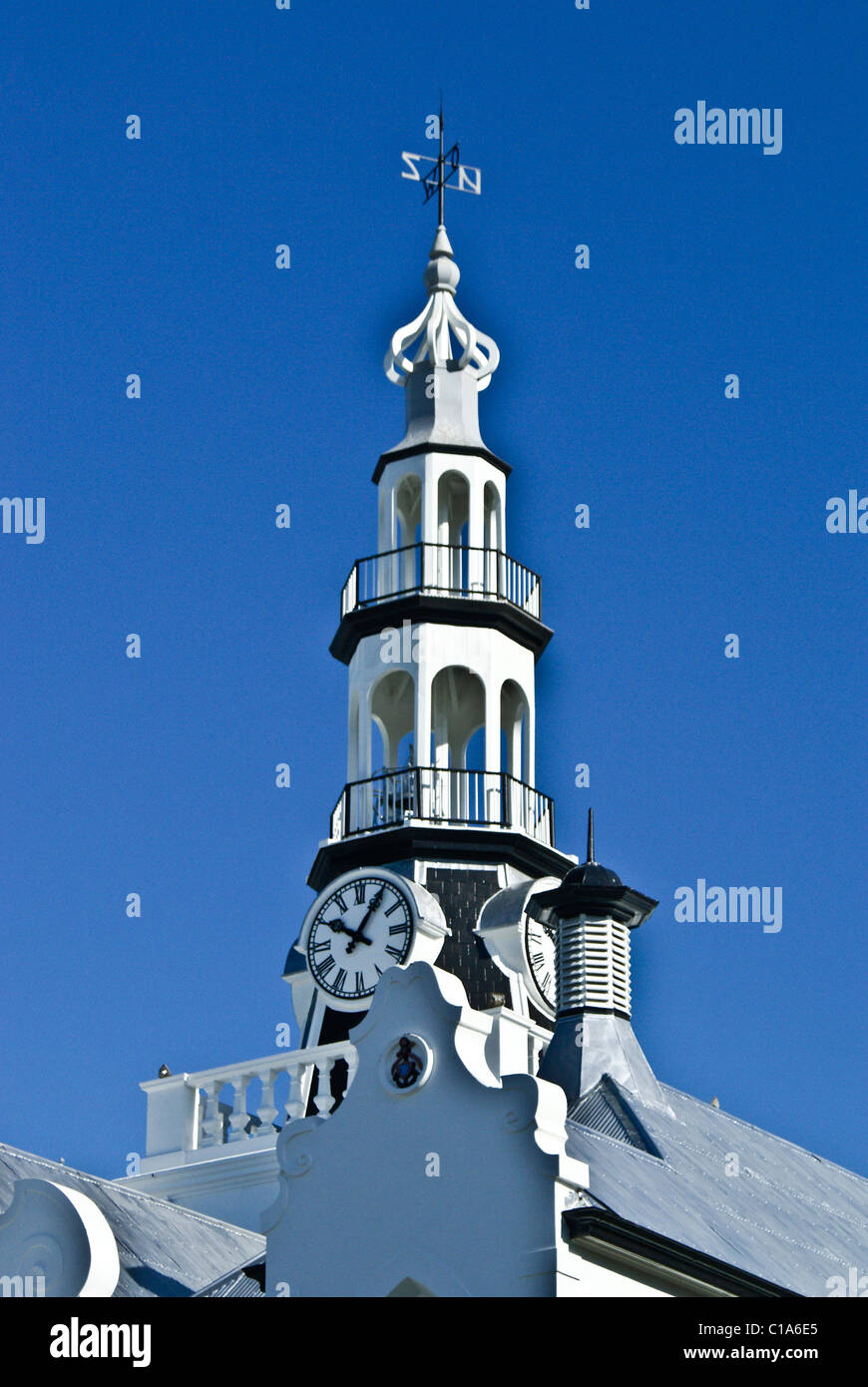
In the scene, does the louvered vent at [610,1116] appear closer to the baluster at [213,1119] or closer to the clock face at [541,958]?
the clock face at [541,958]

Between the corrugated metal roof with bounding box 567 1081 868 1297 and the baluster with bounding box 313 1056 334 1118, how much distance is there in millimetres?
3372

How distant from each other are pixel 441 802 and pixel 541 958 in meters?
3.82

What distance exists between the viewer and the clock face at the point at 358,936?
4616cm

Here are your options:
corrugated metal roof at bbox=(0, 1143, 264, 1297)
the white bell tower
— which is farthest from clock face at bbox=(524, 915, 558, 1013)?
corrugated metal roof at bbox=(0, 1143, 264, 1297)

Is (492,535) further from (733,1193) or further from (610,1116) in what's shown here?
(733,1193)

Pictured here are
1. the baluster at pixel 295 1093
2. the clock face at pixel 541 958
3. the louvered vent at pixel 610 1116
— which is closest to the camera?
the louvered vent at pixel 610 1116

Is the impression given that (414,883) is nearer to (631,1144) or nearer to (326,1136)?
(631,1144)

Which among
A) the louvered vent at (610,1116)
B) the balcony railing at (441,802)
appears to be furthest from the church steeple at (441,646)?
the louvered vent at (610,1116)

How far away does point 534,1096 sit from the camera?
1169 inches

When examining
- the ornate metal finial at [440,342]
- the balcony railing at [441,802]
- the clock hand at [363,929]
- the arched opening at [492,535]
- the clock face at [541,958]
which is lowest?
the clock face at [541,958]

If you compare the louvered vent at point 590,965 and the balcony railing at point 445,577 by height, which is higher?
the balcony railing at point 445,577

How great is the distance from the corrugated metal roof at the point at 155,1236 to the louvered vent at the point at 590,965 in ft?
21.0

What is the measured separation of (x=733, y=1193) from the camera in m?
39.0
